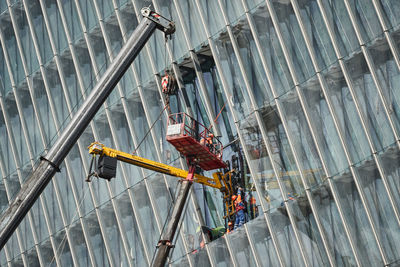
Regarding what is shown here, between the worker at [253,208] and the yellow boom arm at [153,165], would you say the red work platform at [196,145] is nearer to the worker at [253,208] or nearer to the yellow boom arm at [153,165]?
the yellow boom arm at [153,165]

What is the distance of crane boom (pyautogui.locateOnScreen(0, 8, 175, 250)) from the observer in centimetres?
3388

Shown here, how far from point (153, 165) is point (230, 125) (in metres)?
4.98

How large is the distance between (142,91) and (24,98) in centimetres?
1111

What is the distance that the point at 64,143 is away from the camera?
34594mm

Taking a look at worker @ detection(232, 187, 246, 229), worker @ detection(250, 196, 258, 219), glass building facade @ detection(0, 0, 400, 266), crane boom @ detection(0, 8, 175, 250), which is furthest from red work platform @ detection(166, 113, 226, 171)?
crane boom @ detection(0, 8, 175, 250)

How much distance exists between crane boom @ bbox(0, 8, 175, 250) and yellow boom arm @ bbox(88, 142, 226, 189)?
1.97 m

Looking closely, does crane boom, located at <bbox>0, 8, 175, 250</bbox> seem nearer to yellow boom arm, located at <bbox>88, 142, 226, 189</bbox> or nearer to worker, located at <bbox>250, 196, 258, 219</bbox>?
yellow boom arm, located at <bbox>88, 142, 226, 189</bbox>

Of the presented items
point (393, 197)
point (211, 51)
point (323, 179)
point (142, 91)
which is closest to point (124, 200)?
point (142, 91)

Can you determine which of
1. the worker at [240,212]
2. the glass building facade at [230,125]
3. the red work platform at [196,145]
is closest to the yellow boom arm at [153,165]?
the red work platform at [196,145]

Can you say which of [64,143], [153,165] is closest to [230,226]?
[153,165]

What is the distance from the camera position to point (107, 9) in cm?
4775

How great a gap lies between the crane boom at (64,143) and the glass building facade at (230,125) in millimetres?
5594

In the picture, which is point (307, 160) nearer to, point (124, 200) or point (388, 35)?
point (388, 35)

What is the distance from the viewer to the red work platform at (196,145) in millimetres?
37750
